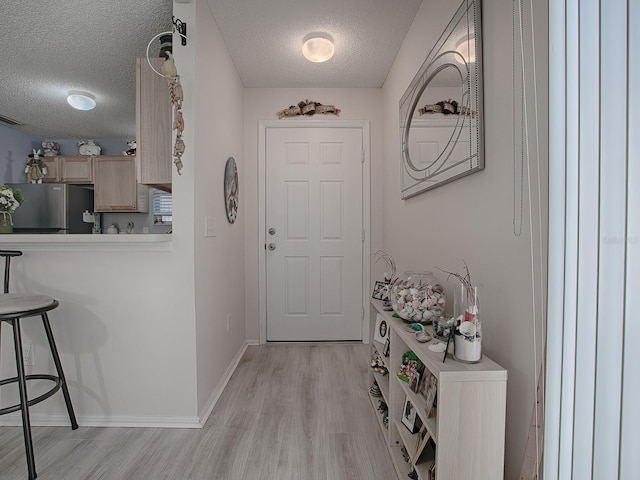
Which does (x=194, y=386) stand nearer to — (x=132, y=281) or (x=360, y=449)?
(x=132, y=281)

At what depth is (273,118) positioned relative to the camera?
3.30 meters

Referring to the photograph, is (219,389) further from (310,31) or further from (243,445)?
(310,31)

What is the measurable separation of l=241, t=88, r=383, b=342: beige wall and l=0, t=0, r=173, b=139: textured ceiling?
105cm

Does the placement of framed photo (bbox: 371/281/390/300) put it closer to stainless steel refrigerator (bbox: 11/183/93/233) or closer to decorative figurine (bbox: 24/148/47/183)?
stainless steel refrigerator (bbox: 11/183/93/233)

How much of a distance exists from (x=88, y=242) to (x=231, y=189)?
1.10 m

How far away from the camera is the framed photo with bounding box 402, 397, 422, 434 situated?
1.50m

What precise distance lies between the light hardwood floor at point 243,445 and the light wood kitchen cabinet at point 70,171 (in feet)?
11.4

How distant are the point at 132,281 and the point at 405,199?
1798 mm

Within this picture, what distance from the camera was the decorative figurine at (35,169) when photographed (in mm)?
4424

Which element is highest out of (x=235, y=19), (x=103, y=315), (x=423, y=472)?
(x=235, y=19)

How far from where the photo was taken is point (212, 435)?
1.82 m

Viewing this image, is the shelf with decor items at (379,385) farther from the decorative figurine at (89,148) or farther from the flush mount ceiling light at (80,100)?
the decorative figurine at (89,148)

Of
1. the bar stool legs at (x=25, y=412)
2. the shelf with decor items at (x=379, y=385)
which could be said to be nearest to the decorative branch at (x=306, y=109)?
the shelf with decor items at (x=379, y=385)

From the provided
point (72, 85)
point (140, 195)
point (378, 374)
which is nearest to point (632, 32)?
point (378, 374)
